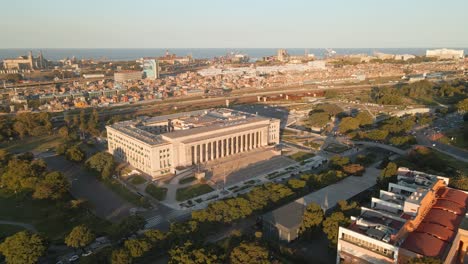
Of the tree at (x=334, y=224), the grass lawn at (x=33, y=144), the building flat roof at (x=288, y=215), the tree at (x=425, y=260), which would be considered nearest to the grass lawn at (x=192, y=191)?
the building flat roof at (x=288, y=215)

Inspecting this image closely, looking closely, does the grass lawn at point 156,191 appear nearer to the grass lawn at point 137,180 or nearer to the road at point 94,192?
the grass lawn at point 137,180

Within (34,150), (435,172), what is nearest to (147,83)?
(34,150)

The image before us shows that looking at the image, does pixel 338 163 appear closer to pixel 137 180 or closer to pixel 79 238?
pixel 137 180

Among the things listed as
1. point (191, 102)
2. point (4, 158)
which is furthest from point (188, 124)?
point (191, 102)

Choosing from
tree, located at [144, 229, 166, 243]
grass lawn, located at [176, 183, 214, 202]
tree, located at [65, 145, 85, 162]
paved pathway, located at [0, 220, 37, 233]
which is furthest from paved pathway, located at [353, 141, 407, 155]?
paved pathway, located at [0, 220, 37, 233]

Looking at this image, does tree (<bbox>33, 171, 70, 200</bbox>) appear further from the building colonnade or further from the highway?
the highway

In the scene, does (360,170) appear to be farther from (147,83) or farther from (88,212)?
(147,83)
